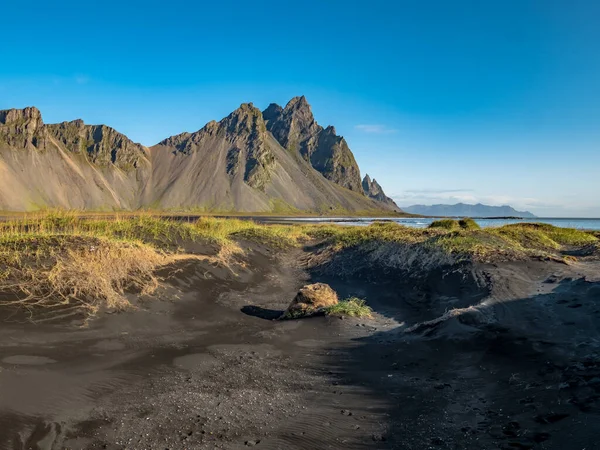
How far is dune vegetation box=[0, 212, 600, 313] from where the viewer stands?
430 inches

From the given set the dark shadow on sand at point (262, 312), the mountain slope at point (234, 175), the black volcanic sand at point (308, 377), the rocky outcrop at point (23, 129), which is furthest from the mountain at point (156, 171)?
the black volcanic sand at point (308, 377)

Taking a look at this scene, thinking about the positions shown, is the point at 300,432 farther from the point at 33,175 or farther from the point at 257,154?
the point at 257,154

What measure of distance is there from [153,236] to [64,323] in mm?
9972

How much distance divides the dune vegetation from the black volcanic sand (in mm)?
1032

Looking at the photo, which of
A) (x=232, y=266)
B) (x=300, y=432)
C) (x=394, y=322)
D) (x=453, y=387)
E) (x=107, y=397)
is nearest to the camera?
(x=300, y=432)

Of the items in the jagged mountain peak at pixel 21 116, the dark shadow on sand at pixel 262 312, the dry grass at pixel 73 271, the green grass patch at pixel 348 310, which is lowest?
the dark shadow on sand at pixel 262 312

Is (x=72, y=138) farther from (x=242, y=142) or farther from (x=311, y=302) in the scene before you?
(x=311, y=302)

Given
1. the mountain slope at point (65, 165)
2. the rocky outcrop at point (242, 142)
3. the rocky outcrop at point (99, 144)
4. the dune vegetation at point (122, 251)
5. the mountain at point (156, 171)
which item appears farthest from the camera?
the rocky outcrop at point (242, 142)

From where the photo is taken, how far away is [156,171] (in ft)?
517

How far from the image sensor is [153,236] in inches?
755

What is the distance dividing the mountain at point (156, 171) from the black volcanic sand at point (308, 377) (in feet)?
359

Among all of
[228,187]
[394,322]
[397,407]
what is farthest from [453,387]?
[228,187]

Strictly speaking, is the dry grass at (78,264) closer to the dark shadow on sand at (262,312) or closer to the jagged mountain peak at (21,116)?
the dark shadow on sand at (262,312)

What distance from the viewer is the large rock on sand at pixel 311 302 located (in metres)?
12.6
